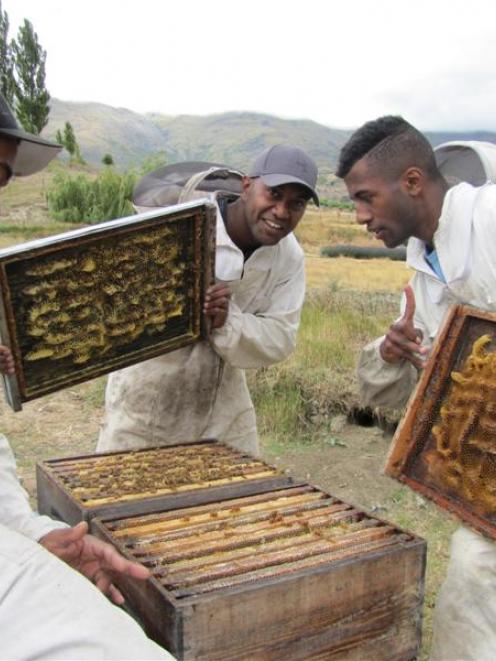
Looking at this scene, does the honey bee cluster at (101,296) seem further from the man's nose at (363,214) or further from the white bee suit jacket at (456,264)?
the white bee suit jacket at (456,264)

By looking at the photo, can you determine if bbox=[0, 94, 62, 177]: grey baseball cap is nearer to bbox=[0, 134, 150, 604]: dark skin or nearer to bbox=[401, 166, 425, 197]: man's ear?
bbox=[0, 134, 150, 604]: dark skin

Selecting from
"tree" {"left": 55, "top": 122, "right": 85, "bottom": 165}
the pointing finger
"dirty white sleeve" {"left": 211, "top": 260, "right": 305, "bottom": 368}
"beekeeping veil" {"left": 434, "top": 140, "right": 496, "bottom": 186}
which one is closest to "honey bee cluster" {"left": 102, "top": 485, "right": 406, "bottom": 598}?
the pointing finger

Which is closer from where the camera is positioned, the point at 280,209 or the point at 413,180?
the point at 413,180

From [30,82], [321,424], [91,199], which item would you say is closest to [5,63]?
[30,82]

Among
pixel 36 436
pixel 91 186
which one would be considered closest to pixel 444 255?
pixel 36 436

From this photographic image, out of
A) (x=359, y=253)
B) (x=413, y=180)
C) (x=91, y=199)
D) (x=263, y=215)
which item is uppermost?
(x=413, y=180)

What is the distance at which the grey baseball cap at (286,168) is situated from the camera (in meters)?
3.59

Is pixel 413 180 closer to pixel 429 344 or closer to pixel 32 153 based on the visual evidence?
pixel 429 344

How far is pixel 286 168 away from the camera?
143 inches

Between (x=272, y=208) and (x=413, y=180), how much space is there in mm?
809

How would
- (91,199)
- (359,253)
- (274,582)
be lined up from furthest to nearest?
(91,199) < (359,253) < (274,582)

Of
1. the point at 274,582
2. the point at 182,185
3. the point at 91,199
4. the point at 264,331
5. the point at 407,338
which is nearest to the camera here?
the point at 274,582

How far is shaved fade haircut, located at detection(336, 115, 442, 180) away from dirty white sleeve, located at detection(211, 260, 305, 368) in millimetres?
960

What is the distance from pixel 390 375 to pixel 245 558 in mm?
1239
